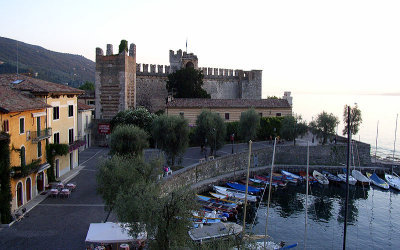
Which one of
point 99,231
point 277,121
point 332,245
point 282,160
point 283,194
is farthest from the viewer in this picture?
Answer: point 277,121

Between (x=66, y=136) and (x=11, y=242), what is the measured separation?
12.3 meters

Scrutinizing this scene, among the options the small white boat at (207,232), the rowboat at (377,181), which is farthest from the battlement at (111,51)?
the rowboat at (377,181)

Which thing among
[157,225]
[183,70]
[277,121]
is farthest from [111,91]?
[157,225]

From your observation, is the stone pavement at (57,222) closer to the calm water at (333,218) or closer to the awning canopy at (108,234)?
the awning canopy at (108,234)

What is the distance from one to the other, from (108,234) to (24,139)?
8311 millimetres

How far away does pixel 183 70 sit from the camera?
4381cm

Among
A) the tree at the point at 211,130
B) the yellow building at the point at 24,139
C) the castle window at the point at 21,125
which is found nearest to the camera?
the yellow building at the point at 24,139

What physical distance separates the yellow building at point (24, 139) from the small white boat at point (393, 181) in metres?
28.7


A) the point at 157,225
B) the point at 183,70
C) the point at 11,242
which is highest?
the point at 183,70

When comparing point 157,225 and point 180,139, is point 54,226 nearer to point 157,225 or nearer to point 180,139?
point 157,225

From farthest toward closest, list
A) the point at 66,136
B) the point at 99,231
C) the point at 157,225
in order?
the point at 66,136, the point at 99,231, the point at 157,225

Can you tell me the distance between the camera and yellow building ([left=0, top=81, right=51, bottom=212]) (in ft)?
57.4

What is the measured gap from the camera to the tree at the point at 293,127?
128ft

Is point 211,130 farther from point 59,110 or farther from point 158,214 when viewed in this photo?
point 158,214
